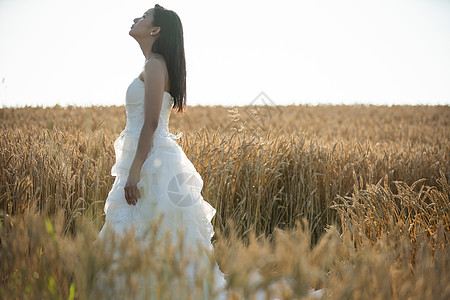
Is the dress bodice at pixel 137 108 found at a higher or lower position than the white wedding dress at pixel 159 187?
higher

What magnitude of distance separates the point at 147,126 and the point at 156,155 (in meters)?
0.18

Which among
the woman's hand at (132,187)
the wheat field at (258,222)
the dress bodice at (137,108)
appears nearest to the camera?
the wheat field at (258,222)

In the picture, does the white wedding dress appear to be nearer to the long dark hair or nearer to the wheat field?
the long dark hair

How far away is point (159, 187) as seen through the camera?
2076 mm

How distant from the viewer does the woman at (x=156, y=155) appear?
6.67 ft

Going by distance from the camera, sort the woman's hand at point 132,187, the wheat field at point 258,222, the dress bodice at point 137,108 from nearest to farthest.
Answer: the wheat field at point 258,222, the woman's hand at point 132,187, the dress bodice at point 137,108

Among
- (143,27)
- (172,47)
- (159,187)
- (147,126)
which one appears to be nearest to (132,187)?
(159,187)

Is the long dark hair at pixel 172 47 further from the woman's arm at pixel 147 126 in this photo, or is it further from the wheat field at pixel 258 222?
the wheat field at pixel 258 222

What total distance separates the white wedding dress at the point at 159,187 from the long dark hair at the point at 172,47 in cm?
8

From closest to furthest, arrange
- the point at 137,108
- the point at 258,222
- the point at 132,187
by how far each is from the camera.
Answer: the point at 132,187 → the point at 137,108 → the point at 258,222

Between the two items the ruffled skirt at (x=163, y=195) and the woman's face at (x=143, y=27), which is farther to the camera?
the woman's face at (x=143, y=27)

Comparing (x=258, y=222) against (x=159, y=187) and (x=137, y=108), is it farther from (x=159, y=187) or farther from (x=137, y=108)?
(x=137, y=108)

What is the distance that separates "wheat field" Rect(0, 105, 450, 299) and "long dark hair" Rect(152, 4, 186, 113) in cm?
53

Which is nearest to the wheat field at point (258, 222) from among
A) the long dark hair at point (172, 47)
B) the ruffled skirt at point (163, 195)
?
the ruffled skirt at point (163, 195)
